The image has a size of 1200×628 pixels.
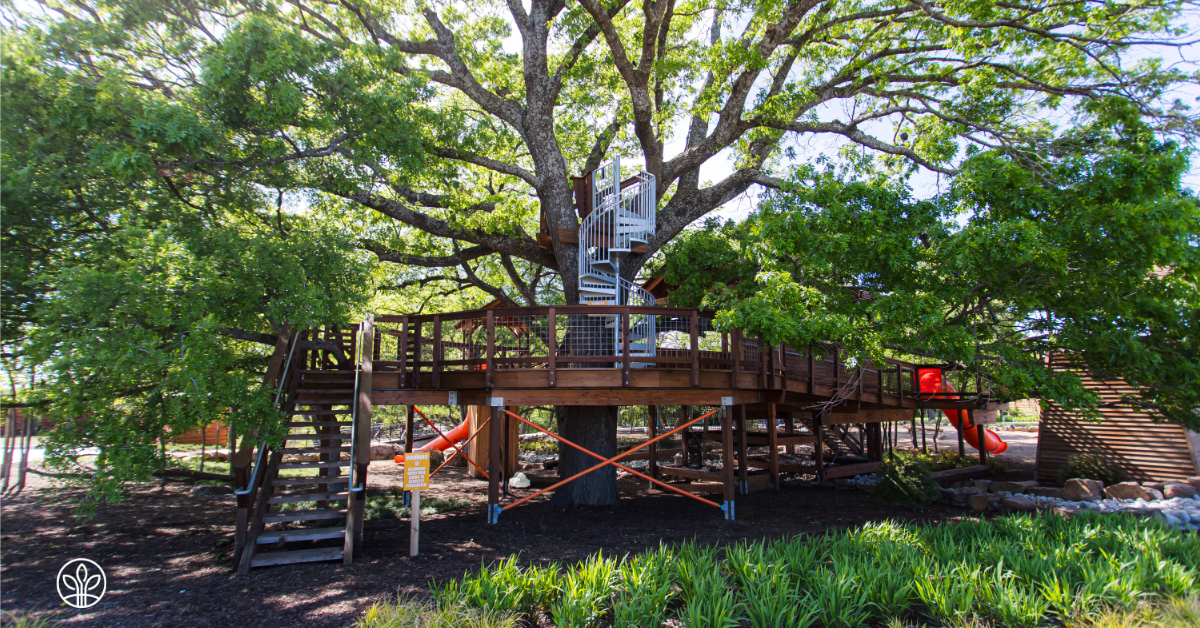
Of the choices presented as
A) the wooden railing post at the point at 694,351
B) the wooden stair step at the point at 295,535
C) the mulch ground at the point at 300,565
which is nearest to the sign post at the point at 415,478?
the mulch ground at the point at 300,565

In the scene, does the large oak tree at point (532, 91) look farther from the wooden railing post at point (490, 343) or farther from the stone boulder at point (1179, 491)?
the stone boulder at point (1179, 491)

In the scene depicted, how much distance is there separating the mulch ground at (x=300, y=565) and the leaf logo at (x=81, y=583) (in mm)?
88

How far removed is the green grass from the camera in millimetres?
4797

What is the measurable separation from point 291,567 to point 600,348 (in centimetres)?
555

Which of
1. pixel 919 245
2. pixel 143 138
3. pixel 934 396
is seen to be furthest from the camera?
pixel 934 396

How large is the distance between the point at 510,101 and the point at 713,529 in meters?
8.42

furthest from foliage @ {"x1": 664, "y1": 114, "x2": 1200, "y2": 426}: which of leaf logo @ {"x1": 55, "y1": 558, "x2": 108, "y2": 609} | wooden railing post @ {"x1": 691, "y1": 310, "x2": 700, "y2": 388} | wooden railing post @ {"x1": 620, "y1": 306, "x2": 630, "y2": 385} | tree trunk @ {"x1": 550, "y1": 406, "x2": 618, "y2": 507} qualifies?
leaf logo @ {"x1": 55, "y1": 558, "x2": 108, "y2": 609}

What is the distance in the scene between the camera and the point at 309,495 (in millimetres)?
6953

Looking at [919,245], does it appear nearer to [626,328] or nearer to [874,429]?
[626,328]

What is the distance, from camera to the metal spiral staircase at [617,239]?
35.5 feet

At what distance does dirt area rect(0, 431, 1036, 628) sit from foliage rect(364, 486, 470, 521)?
38 cm

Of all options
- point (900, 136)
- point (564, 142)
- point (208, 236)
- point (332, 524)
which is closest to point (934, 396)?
point (900, 136)

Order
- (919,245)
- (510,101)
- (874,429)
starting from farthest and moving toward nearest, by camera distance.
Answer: (874,429) < (510,101) < (919,245)

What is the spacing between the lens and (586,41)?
12.0m
